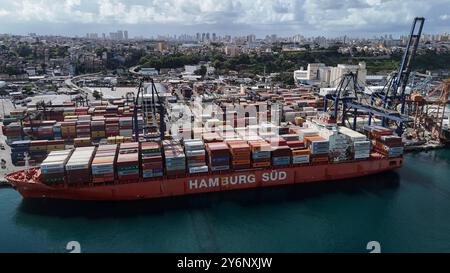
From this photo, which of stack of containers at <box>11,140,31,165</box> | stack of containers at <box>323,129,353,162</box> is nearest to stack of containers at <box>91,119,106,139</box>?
stack of containers at <box>11,140,31,165</box>

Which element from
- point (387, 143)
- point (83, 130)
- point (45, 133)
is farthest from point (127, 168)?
point (387, 143)

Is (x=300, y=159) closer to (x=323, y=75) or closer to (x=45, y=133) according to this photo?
(x=45, y=133)

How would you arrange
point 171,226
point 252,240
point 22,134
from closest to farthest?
point 252,240, point 171,226, point 22,134

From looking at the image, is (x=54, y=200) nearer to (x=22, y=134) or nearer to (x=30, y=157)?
(x=30, y=157)

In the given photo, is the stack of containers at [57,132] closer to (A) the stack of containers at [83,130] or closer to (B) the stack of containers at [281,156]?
(A) the stack of containers at [83,130]

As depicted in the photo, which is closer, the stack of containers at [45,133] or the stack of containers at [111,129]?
the stack of containers at [45,133]

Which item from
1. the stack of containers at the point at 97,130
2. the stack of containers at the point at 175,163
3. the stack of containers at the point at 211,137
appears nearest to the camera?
the stack of containers at the point at 175,163

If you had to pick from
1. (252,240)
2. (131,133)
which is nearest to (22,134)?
(131,133)

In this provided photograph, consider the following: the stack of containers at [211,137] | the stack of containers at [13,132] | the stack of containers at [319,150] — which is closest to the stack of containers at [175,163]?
the stack of containers at [211,137]
